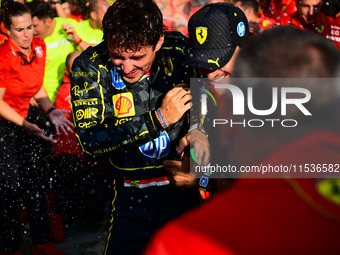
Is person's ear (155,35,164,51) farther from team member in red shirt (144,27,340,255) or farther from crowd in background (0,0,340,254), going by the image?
team member in red shirt (144,27,340,255)

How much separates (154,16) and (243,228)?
221cm

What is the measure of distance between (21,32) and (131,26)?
8.03 feet

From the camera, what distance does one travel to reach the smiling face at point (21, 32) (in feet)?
16.5

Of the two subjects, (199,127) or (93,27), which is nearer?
(199,127)

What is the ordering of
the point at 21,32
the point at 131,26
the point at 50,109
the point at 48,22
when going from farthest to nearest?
the point at 48,22 < the point at 50,109 < the point at 21,32 < the point at 131,26

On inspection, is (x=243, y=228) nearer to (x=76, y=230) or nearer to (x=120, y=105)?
(x=120, y=105)

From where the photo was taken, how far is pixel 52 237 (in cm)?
513

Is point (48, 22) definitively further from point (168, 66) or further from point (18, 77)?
point (168, 66)

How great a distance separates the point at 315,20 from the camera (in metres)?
6.62

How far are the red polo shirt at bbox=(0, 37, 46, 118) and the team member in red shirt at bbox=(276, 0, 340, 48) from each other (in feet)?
10.7

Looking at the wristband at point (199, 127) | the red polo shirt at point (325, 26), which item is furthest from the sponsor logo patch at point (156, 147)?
the red polo shirt at point (325, 26)

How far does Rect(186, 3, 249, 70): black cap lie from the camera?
3113 mm

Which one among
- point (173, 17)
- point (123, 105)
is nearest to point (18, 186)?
point (123, 105)

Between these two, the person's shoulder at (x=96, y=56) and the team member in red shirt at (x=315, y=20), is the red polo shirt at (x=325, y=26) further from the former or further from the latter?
the person's shoulder at (x=96, y=56)
